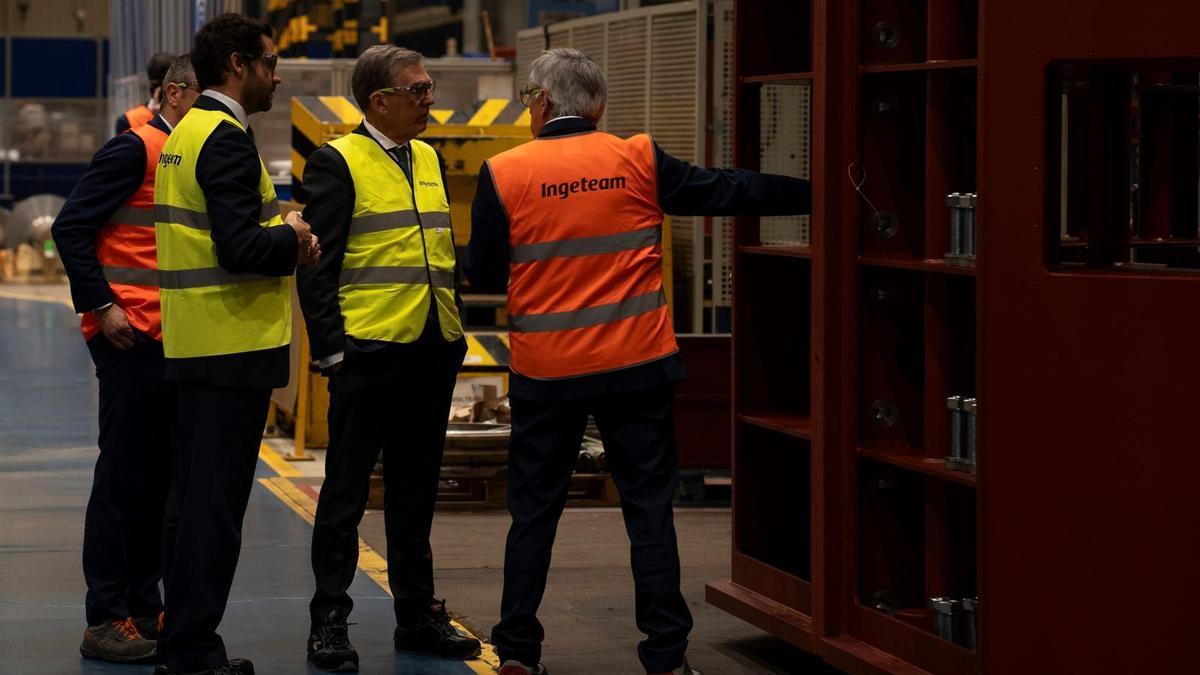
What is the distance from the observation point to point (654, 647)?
5180 mm

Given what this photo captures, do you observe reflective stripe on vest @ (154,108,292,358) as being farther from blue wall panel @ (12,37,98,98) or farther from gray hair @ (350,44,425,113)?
blue wall panel @ (12,37,98,98)

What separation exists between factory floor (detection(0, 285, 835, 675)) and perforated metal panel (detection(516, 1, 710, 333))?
2.00 meters

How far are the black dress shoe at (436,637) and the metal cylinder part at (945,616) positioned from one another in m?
1.59

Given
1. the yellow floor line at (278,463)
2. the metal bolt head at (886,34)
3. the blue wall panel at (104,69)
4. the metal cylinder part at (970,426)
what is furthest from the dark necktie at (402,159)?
the blue wall panel at (104,69)

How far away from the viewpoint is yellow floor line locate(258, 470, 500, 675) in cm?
579

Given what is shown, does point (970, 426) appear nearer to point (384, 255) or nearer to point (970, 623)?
point (970, 623)

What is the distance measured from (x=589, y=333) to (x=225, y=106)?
1.20 m

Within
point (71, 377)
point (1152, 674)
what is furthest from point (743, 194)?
point (71, 377)

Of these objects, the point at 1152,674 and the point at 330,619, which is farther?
the point at 330,619

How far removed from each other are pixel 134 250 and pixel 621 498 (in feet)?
5.80

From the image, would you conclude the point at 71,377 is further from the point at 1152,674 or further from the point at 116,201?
the point at 1152,674

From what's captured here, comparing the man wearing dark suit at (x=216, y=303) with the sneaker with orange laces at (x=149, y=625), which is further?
the sneaker with orange laces at (x=149, y=625)

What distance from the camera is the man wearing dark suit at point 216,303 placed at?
5012mm

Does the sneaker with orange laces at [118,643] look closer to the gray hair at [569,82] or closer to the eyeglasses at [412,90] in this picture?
the eyeglasses at [412,90]
